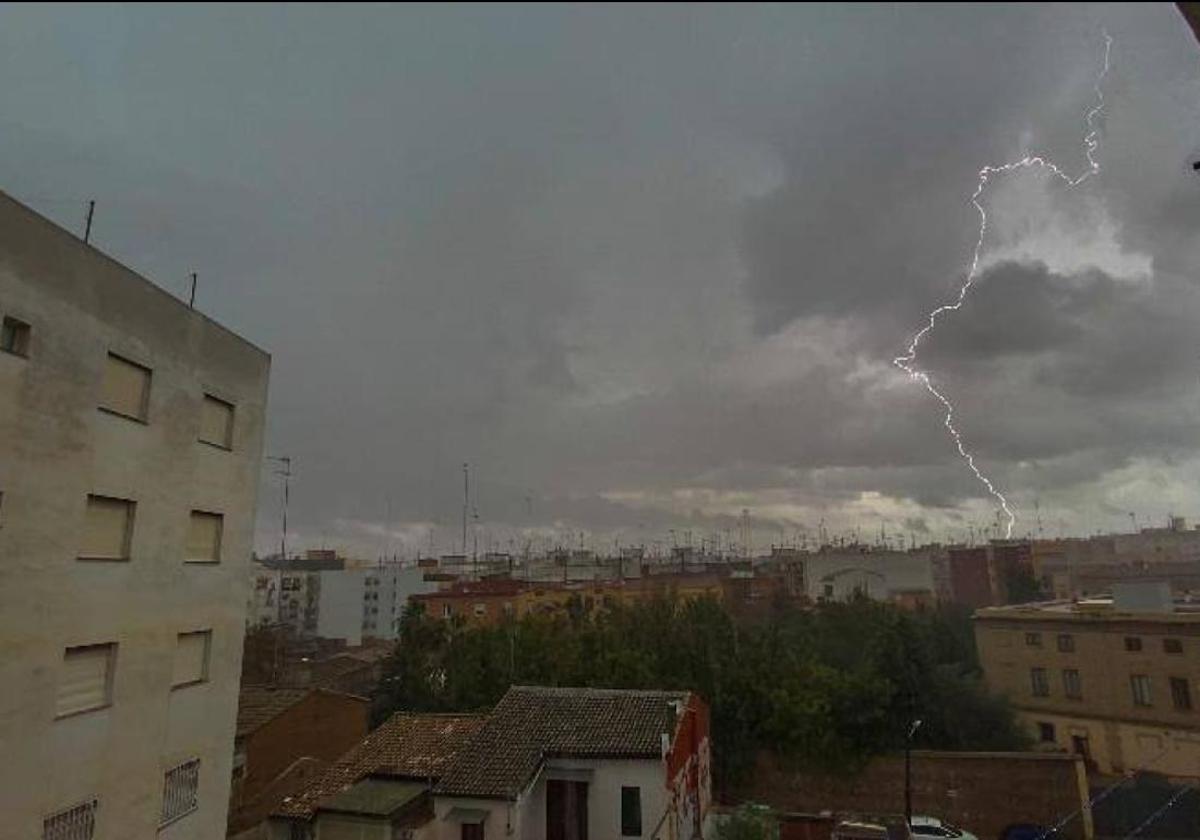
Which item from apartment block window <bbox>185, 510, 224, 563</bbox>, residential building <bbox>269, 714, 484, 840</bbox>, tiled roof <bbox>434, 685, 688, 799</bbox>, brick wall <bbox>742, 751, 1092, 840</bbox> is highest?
apartment block window <bbox>185, 510, 224, 563</bbox>

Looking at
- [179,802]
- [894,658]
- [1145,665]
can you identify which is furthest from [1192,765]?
[179,802]


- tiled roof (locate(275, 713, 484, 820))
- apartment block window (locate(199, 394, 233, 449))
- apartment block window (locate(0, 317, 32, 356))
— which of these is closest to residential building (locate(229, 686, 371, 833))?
tiled roof (locate(275, 713, 484, 820))

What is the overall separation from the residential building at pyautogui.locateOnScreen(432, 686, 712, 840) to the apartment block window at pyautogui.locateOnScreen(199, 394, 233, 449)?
402 inches

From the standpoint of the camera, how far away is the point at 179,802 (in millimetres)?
14930

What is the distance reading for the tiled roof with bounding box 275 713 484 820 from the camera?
20.7 m


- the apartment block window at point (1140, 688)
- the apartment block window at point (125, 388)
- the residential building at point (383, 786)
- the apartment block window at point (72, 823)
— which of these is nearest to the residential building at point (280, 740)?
the residential building at point (383, 786)

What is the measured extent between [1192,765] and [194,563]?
34.9 m

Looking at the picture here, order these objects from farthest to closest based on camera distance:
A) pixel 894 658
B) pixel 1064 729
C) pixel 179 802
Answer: pixel 1064 729, pixel 894 658, pixel 179 802

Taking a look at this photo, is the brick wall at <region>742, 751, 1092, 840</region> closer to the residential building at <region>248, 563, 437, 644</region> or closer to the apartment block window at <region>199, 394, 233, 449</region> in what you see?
the apartment block window at <region>199, 394, 233, 449</region>

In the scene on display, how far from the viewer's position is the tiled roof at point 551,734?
62.3 feet

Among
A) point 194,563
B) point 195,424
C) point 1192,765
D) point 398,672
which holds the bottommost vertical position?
point 1192,765

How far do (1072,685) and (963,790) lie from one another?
13043mm

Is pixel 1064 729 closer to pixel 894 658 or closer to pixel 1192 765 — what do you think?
pixel 1192 765

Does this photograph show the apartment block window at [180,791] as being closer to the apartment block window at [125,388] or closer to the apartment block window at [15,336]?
the apartment block window at [125,388]
